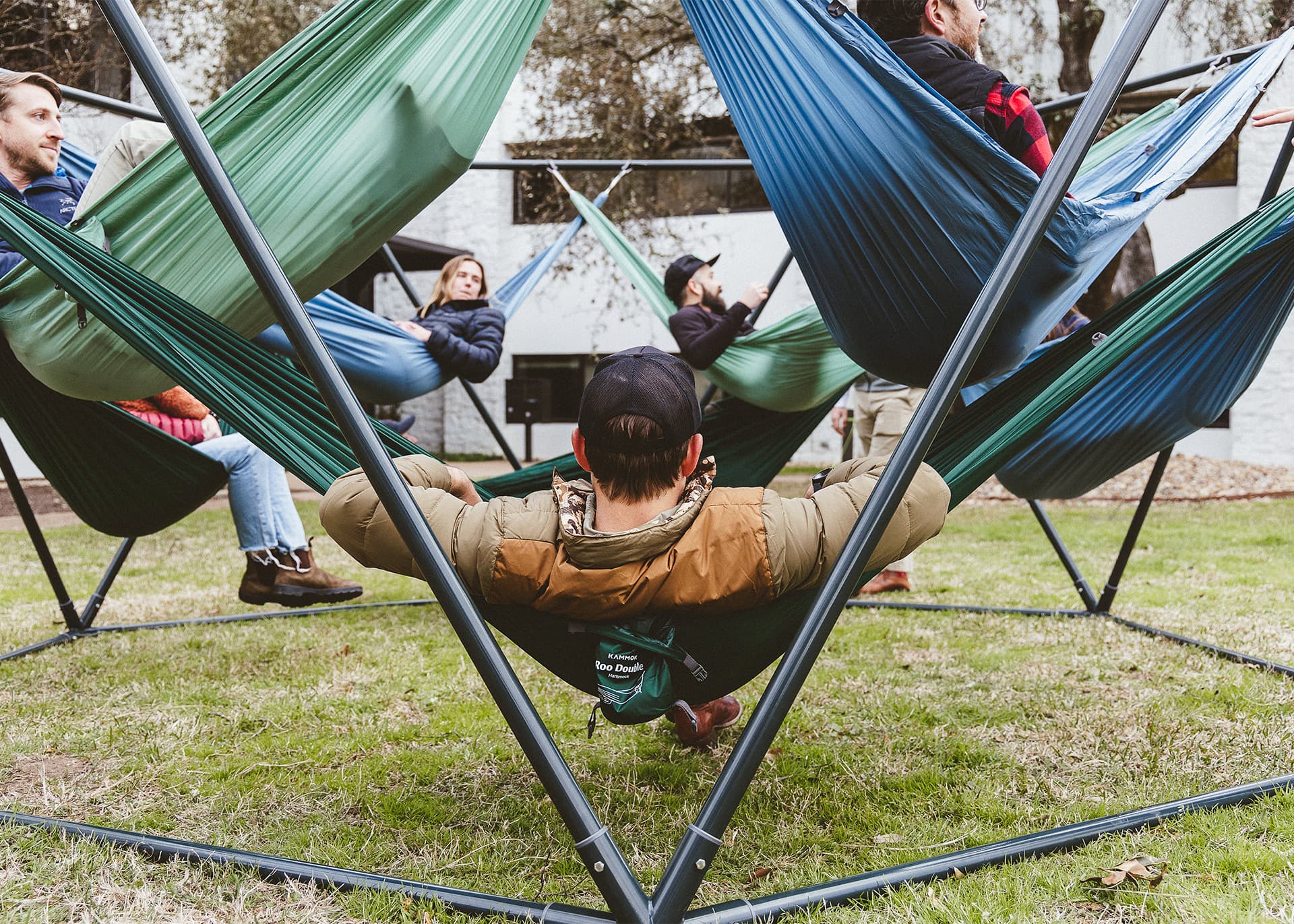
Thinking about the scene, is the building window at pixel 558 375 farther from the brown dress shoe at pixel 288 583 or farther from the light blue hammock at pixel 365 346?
the light blue hammock at pixel 365 346

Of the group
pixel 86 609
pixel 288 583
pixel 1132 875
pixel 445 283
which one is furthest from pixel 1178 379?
pixel 86 609

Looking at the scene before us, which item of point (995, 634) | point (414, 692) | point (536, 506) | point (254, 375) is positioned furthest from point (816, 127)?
point (995, 634)

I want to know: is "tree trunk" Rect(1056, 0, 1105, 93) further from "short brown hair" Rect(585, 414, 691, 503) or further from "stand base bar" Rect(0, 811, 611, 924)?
"stand base bar" Rect(0, 811, 611, 924)

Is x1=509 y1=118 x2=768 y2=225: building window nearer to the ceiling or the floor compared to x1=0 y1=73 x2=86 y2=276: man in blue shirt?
nearer to the floor

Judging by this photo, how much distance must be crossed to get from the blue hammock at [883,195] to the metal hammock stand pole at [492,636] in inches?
9.2

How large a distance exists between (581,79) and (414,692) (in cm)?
582

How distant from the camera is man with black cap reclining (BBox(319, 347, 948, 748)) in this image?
4.16 feet

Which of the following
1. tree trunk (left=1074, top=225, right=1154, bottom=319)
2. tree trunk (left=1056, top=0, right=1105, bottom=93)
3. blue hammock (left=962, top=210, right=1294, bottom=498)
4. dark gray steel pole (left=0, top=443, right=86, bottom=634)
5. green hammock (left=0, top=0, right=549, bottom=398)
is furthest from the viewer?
tree trunk (left=1056, top=0, right=1105, bottom=93)

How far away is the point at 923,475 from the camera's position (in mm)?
1349

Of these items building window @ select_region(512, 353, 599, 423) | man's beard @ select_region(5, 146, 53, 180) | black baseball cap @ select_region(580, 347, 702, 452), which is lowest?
building window @ select_region(512, 353, 599, 423)

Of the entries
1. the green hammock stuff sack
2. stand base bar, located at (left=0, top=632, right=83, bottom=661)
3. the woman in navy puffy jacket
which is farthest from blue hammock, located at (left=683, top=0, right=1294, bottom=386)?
stand base bar, located at (left=0, top=632, right=83, bottom=661)

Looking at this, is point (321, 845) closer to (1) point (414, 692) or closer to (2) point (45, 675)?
(1) point (414, 692)

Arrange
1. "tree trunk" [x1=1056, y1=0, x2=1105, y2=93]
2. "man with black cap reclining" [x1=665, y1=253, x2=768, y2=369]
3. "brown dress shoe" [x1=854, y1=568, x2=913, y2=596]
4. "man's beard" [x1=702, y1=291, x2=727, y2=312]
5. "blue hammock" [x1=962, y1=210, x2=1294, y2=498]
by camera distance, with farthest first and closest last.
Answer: "tree trunk" [x1=1056, y1=0, x2=1105, y2=93]
"brown dress shoe" [x1=854, y1=568, x2=913, y2=596]
"man's beard" [x1=702, y1=291, x2=727, y2=312]
"man with black cap reclining" [x1=665, y1=253, x2=768, y2=369]
"blue hammock" [x1=962, y1=210, x2=1294, y2=498]

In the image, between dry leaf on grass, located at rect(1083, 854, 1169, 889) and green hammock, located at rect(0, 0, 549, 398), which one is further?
green hammock, located at rect(0, 0, 549, 398)
